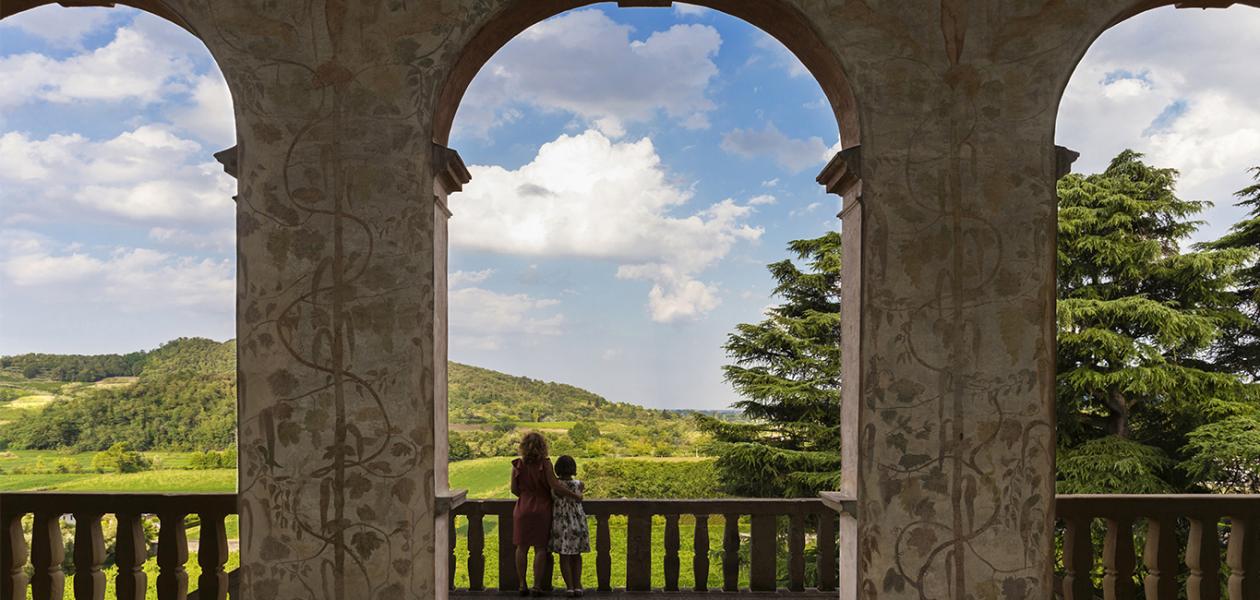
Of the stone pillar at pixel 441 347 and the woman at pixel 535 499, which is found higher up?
the stone pillar at pixel 441 347

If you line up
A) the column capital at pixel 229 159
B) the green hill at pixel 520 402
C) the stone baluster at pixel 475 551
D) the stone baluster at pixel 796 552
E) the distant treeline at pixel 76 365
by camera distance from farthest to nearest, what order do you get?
the green hill at pixel 520 402, the distant treeline at pixel 76 365, the stone baluster at pixel 796 552, the stone baluster at pixel 475 551, the column capital at pixel 229 159

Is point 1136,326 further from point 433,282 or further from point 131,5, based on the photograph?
point 131,5

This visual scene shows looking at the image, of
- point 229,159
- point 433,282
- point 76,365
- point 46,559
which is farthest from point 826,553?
point 76,365

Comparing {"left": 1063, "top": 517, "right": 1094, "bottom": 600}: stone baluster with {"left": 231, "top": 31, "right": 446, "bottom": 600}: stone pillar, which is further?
{"left": 1063, "top": 517, "right": 1094, "bottom": 600}: stone baluster

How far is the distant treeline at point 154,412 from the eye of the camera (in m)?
14.7

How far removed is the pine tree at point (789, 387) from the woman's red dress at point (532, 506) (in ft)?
36.3

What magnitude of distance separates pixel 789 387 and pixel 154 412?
1388 cm

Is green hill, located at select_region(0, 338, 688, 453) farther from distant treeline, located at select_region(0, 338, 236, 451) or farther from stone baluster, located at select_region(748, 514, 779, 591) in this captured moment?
stone baluster, located at select_region(748, 514, 779, 591)

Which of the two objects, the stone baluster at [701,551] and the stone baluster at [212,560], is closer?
the stone baluster at [212,560]

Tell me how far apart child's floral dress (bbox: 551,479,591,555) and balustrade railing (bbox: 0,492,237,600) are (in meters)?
1.69

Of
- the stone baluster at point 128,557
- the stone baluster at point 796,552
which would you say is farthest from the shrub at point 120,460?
the stone baluster at point 796,552

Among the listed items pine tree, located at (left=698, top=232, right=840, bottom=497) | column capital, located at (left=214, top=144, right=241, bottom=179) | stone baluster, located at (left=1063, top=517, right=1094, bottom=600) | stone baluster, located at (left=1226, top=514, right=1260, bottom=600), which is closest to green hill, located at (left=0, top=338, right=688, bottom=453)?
pine tree, located at (left=698, top=232, right=840, bottom=497)

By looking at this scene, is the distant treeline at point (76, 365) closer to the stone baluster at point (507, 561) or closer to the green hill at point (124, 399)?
the green hill at point (124, 399)

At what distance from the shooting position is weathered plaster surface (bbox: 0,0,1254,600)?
282 cm
